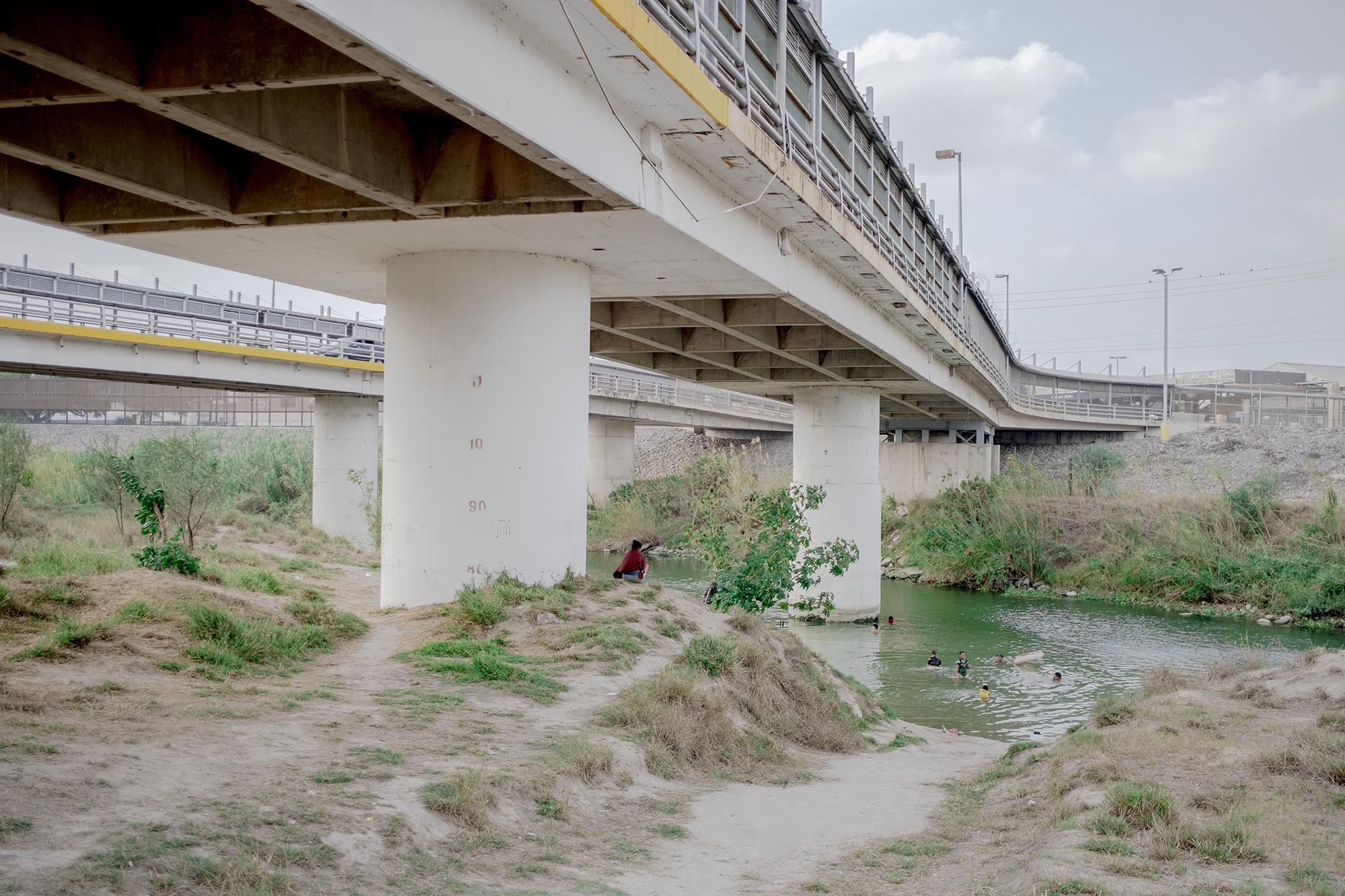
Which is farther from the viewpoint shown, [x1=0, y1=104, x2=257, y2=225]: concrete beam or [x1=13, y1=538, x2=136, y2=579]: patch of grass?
[x1=13, y1=538, x2=136, y2=579]: patch of grass

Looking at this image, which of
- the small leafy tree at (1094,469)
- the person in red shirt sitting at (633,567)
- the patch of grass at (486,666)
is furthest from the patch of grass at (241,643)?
the small leafy tree at (1094,469)

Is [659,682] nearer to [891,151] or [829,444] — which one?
[891,151]

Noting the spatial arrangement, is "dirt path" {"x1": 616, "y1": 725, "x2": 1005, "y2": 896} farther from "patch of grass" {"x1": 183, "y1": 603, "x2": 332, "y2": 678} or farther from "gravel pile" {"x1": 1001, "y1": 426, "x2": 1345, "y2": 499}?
"gravel pile" {"x1": 1001, "y1": 426, "x2": 1345, "y2": 499}

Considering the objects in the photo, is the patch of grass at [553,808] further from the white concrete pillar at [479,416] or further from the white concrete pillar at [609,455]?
the white concrete pillar at [609,455]

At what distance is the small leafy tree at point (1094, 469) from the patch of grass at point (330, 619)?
33652 mm

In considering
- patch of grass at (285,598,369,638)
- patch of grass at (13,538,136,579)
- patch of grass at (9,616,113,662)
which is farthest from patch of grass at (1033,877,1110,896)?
patch of grass at (13,538,136,579)

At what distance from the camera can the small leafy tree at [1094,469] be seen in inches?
1564

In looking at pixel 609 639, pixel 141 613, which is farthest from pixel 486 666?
pixel 141 613

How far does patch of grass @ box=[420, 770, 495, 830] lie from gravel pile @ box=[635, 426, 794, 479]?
1901 inches

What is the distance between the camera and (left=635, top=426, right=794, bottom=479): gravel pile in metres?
58.8

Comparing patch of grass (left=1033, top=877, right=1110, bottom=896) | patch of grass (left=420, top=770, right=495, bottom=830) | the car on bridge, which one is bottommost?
patch of grass (left=1033, top=877, right=1110, bottom=896)

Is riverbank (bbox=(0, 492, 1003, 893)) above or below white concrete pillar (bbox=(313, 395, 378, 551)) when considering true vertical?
below

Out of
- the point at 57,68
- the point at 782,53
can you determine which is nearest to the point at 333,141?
the point at 57,68

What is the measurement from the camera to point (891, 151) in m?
19.4
